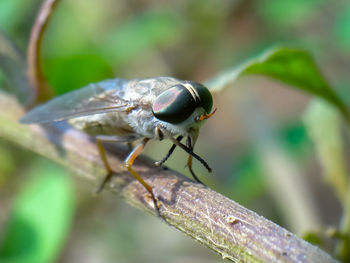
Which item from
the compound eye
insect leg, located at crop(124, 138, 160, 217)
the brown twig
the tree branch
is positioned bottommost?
insect leg, located at crop(124, 138, 160, 217)

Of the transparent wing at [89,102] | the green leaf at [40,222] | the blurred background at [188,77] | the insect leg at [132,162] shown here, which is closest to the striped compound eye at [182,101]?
the insect leg at [132,162]

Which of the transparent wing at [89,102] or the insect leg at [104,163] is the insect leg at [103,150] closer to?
the insect leg at [104,163]

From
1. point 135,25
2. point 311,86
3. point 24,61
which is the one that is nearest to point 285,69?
point 311,86

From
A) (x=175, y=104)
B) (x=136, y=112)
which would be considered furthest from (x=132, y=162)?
(x=136, y=112)

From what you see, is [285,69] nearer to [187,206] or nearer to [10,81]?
[187,206]

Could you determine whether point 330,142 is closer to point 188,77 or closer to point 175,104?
point 175,104

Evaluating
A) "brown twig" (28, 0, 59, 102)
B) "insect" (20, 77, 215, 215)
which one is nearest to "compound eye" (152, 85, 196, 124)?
"insect" (20, 77, 215, 215)

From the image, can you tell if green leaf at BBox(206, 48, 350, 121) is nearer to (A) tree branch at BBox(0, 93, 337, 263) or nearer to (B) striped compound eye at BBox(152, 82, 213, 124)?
(B) striped compound eye at BBox(152, 82, 213, 124)
